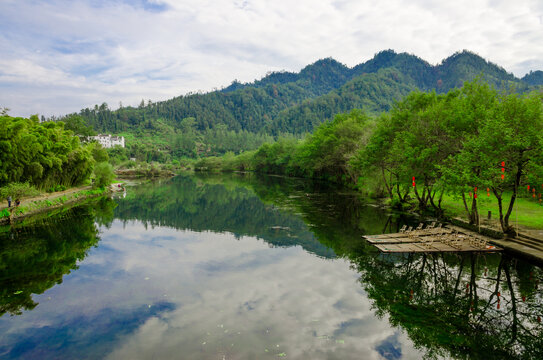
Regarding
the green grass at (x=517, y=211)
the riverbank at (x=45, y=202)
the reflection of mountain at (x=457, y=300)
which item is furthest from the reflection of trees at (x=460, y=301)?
the riverbank at (x=45, y=202)

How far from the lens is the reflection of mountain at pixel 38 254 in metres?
17.7

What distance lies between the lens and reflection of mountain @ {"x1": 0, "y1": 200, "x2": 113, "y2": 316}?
58.2 ft

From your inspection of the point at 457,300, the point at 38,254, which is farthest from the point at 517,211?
the point at 38,254

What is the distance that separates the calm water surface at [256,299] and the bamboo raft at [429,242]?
0.72 m

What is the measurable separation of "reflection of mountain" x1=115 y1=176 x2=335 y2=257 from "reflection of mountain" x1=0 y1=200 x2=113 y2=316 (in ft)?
26.0

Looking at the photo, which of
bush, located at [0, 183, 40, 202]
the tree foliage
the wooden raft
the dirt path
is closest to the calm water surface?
the wooden raft

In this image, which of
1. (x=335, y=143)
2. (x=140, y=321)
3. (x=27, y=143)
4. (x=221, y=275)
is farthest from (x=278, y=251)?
(x=335, y=143)

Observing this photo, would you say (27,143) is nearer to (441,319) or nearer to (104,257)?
(104,257)

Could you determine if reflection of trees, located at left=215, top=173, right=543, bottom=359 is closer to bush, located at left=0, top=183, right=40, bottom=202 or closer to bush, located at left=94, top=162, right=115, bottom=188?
bush, located at left=0, top=183, right=40, bottom=202

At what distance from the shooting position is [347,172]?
7775 centimetres

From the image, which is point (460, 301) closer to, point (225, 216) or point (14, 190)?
point (225, 216)

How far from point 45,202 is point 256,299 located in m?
40.9

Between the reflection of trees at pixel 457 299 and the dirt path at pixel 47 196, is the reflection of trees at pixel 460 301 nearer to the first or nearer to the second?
the reflection of trees at pixel 457 299

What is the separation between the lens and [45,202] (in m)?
43.7
